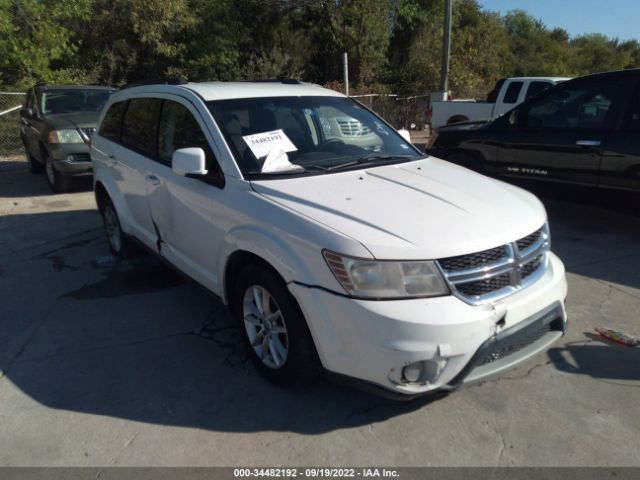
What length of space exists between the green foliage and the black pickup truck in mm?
13428

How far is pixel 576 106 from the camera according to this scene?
5.97m

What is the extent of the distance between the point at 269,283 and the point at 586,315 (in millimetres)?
2663

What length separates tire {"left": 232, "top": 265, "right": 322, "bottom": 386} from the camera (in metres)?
2.88

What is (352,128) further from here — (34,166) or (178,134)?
(34,166)

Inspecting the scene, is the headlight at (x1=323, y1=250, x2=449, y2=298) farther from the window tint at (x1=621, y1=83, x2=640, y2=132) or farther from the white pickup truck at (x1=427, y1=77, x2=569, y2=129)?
the white pickup truck at (x1=427, y1=77, x2=569, y2=129)

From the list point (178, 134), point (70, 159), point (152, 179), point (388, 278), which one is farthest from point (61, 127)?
point (388, 278)

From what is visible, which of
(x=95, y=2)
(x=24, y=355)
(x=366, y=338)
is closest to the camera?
(x=366, y=338)

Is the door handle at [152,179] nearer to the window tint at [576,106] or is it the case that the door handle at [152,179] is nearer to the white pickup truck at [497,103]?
the window tint at [576,106]

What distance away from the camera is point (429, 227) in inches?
108

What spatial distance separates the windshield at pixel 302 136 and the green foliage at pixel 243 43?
13.5 m

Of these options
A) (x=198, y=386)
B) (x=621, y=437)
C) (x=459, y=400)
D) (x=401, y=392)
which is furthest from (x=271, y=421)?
(x=621, y=437)

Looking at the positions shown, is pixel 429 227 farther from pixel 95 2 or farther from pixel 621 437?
pixel 95 2

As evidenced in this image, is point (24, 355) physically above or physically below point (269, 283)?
below

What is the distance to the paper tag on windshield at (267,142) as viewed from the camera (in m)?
3.51
